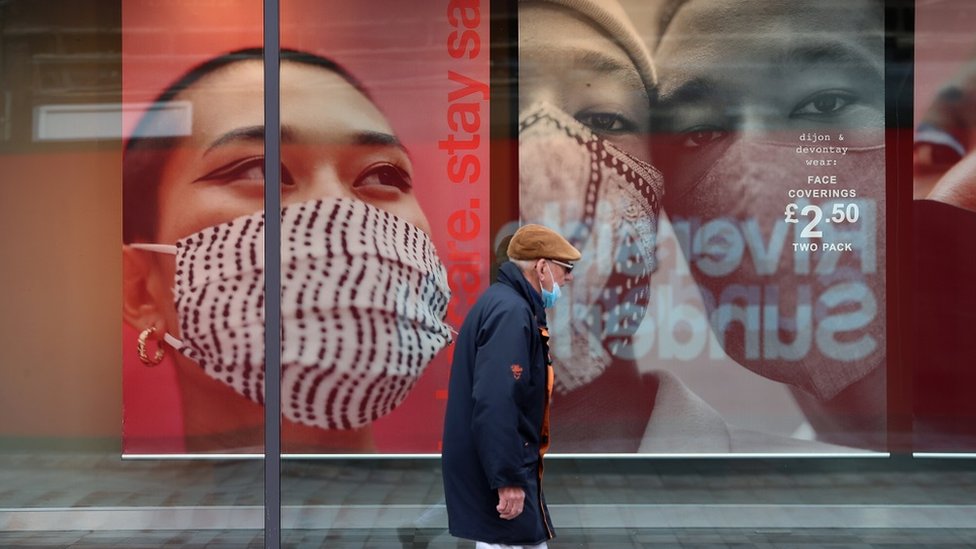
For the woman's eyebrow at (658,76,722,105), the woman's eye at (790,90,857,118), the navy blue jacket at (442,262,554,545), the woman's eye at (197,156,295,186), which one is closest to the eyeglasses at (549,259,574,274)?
the navy blue jacket at (442,262,554,545)

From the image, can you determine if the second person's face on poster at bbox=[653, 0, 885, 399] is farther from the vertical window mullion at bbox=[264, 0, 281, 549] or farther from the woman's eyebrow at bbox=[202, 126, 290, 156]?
the vertical window mullion at bbox=[264, 0, 281, 549]

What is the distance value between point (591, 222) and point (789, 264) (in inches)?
45.1

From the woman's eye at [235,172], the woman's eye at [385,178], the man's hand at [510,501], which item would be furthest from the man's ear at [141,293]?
the man's hand at [510,501]

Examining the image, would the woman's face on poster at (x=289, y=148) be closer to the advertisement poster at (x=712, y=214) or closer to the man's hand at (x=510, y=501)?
the advertisement poster at (x=712, y=214)

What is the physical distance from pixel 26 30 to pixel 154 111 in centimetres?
92

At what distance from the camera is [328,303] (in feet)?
18.5

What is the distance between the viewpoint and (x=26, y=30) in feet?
18.8

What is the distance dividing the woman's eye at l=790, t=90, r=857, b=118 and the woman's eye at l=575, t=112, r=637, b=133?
3.02ft

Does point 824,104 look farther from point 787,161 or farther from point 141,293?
point 141,293

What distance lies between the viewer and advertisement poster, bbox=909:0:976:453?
218 inches

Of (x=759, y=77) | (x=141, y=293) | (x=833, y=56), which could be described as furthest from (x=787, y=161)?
(x=141, y=293)

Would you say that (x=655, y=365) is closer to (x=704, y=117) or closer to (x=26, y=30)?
(x=704, y=117)

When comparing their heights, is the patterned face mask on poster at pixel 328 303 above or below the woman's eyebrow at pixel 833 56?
below

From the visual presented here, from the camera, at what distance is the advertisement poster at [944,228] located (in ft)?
18.2
